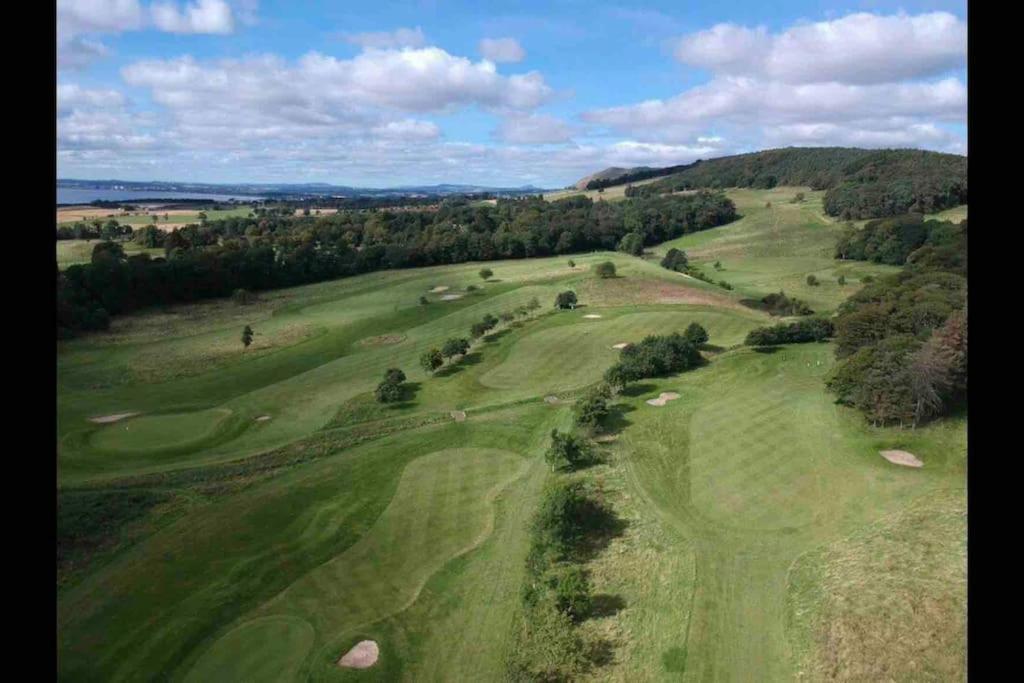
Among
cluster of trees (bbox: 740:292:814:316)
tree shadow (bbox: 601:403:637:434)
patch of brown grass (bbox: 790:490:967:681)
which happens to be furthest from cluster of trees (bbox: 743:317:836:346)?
patch of brown grass (bbox: 790:490:967:681)

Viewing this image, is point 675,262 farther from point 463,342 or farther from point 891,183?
point 891,183

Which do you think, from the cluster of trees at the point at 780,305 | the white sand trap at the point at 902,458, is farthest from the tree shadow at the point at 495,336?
the white sand trap at the point at 902,458

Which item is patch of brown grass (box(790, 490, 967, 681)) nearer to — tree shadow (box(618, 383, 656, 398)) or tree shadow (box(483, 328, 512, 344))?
tree shadow (box(618, 383, 656, 398))

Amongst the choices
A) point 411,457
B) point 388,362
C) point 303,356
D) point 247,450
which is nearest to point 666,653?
point 411,457

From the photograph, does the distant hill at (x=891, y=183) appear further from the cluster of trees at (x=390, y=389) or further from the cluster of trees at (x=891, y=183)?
the cluster of trees at (x=390, y=389)

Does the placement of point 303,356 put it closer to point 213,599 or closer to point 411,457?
point 411,457

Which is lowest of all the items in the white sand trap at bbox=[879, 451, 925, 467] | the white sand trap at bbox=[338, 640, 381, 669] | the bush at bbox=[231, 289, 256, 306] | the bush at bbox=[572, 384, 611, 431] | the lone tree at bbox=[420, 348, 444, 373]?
the white sand trap at bbox=[338, 640, 381, 669]
